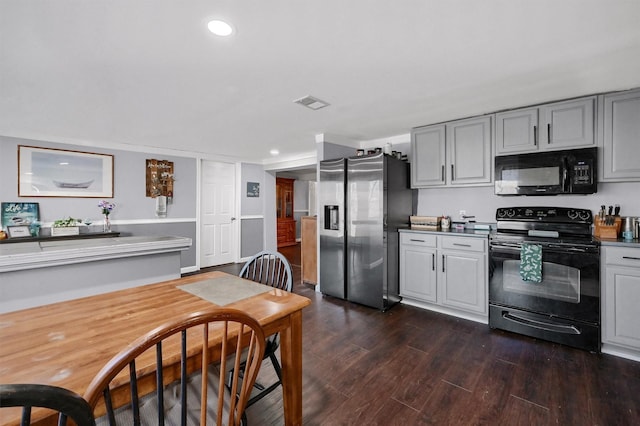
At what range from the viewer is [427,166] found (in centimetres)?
347

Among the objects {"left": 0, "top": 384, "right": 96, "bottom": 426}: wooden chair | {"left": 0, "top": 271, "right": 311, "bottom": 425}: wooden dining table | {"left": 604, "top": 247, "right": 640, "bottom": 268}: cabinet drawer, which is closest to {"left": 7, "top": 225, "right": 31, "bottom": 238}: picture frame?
{"left": 0, "top": 271, "right": 311, "bottom": 425}: wooden dining table

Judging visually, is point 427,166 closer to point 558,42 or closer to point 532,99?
point 532,99

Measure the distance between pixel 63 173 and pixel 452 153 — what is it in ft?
16.8

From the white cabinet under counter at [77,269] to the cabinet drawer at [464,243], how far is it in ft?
8.59

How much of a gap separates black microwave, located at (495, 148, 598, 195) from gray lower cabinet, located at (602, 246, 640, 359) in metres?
0.61

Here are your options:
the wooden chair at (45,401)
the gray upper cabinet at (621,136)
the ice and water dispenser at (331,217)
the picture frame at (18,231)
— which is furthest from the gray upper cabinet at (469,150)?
the picture frame at (18,231)

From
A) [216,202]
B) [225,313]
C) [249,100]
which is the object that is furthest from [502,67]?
[216,202]

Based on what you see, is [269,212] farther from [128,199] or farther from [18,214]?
[18,214]

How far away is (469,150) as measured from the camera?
3162 mm

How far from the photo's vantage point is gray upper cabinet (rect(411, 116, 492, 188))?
10.1ft

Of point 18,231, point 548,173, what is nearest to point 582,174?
point 548,173

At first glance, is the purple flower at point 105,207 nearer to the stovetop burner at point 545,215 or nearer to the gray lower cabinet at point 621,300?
the stovetop burner at point 545,215

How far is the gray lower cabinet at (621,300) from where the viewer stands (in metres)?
2.21

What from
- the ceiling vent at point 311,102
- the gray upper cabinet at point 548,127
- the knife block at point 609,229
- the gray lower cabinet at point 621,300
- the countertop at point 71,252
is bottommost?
the gray lower cabinet at point 621,300
